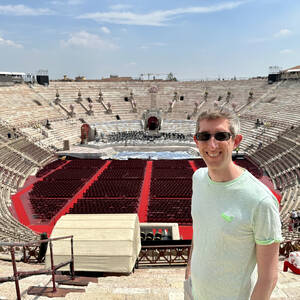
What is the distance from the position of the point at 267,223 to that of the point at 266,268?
44 centimetres

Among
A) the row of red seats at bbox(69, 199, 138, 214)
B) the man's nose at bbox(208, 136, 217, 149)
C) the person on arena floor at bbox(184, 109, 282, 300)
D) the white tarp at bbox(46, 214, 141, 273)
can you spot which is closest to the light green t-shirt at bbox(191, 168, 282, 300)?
the person on arena floor at bbox(184, 109, 282, 300)

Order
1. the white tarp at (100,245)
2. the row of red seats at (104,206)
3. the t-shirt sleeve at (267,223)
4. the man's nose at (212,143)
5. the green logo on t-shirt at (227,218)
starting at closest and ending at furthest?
the t-shirt sleeve at (267,223) → the green logo on t-shirt at (227,218) → the man's nose at (212,143) → the white tarp at (100,245) → the row of red seats at (104,206)

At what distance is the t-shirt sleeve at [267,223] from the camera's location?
243 centimetres

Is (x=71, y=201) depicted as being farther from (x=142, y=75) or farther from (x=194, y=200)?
(x=142, y=75)

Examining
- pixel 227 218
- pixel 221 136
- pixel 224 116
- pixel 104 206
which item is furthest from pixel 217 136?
pixel 104 206

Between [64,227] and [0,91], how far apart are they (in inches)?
1933

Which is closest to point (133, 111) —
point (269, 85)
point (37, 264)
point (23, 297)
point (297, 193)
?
point (269, 85)

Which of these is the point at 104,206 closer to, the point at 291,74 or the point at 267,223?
the point at 267,223

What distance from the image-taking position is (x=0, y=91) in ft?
168

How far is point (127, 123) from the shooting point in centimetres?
5975

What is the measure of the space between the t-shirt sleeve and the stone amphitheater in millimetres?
3427

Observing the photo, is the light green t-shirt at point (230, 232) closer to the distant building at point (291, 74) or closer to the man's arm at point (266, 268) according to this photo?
the man's arm at point (266, 268)

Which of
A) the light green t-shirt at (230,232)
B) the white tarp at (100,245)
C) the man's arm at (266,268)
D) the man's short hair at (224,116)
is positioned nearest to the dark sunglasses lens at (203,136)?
the man's short hair at (224,116)

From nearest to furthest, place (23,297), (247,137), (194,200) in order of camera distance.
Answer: (194,200)
(23,297)
(247,137)
